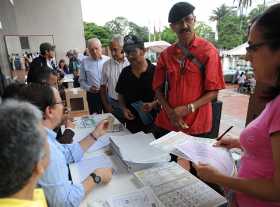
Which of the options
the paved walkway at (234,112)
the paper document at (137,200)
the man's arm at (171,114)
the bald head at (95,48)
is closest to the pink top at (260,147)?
the paper document at (137,200)

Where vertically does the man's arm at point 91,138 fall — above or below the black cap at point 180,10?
below

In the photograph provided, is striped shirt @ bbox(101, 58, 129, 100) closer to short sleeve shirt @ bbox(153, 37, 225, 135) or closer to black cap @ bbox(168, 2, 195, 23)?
short sleeve shirt @ bbox(153, 37, 225, 135)

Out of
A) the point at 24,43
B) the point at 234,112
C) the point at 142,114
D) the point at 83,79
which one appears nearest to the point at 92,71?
the point at 83,79

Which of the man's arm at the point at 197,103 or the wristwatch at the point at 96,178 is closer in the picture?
the wristwatch at the point at 96,178

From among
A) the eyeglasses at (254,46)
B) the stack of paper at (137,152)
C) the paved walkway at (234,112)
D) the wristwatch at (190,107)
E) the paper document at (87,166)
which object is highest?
the eyeglasses at (254,46)

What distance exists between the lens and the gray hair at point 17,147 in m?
0.65

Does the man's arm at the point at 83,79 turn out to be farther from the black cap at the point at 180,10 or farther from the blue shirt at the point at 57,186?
the blue shirt at the point at 57,186

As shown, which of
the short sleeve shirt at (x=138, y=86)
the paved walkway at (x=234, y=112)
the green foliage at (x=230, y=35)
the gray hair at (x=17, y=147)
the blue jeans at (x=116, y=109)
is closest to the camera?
the gray hair at (x=17, y=147)

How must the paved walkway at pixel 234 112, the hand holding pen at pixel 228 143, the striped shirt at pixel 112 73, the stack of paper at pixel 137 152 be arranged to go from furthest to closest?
the paved walkway at pixel 234 112
the striped shirt at pixel 112 73
the stack of paper at pixel 137 152
the hand holding pen at pixel 228 143

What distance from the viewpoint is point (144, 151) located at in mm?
1410

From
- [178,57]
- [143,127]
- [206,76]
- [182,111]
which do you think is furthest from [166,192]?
Result: [143,127]

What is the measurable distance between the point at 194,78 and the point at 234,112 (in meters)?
6.20

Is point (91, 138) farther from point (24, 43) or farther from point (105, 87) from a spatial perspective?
point (24, 43)

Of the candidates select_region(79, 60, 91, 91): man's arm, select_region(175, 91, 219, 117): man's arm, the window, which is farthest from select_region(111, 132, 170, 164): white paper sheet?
the window
